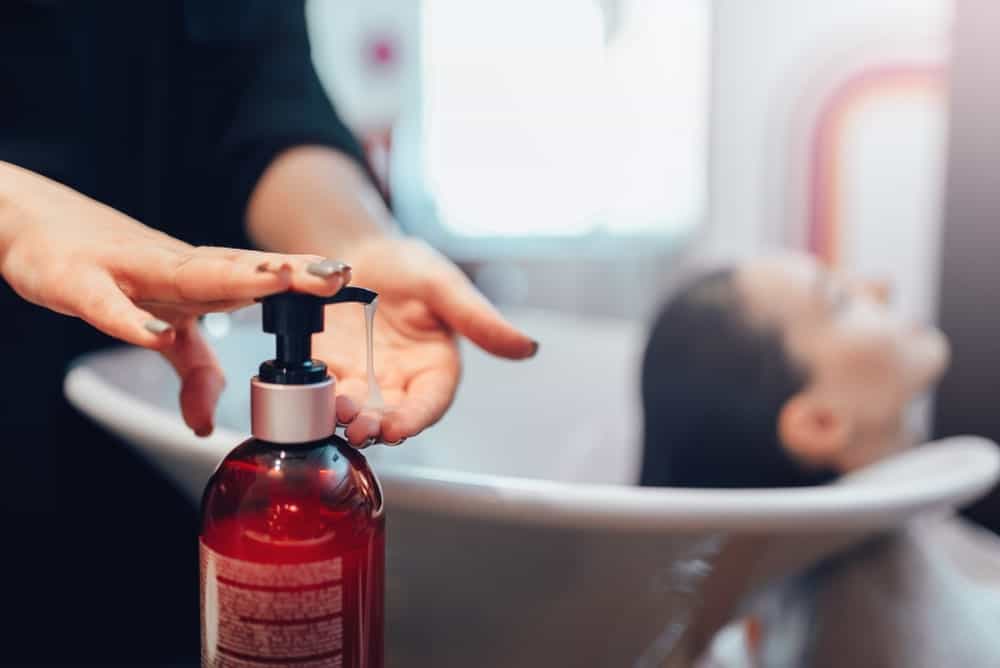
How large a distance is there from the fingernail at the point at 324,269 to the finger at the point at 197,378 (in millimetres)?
126

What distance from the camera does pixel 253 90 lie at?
0.58 m

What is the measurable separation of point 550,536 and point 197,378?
0.62 ft

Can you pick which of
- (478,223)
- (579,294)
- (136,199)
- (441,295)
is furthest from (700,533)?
(579,294)

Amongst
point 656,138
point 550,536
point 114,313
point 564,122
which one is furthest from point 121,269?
point 656,138

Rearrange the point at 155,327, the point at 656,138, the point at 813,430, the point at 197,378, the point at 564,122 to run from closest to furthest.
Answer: the point at 155,327, the point at 197,378, the point at 813,430, the point at 564,122, the point at 656,138

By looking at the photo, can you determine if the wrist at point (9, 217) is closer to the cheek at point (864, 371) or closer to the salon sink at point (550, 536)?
the salon sink at point (550, 536)

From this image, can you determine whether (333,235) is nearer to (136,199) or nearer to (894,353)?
(136,199)

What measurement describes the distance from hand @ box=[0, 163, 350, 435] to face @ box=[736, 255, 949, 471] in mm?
603

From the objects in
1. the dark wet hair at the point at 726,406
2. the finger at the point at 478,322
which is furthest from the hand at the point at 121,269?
the dark wet hair at the point at 726,406

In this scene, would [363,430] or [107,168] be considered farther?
[107,168]

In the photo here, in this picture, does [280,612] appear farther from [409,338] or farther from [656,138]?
[656,138]

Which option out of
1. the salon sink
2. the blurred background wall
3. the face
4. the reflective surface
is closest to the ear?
the face

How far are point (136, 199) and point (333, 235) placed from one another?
13 centimetres

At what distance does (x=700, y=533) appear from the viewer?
45 cm
